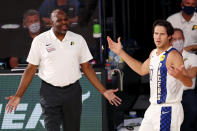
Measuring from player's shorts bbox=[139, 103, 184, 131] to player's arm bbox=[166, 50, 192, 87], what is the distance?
320 mm

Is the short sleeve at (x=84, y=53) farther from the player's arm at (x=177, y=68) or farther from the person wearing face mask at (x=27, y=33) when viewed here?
the person wearing face mask at (x=27, y=33)

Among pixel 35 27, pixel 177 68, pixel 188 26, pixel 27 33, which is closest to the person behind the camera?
pixel 177 68

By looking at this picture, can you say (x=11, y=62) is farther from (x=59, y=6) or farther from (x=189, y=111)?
(x=189, y=111)

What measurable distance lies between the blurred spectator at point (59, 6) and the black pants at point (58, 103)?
226cm

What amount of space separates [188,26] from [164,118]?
10.3 feet

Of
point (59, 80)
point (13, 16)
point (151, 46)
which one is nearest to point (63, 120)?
point (59, 80)

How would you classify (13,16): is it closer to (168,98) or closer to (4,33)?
(4,33)

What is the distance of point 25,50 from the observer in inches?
320

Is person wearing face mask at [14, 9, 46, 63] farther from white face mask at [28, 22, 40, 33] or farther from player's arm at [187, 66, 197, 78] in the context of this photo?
player's arm at [187, 66, 197, 78]

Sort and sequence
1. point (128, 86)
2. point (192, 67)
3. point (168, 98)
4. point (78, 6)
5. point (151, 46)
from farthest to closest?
point (151, 46) → point (128, 86) → point (78, 6) → point (192, 67) → point (168, 98)

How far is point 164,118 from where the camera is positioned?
5477mm

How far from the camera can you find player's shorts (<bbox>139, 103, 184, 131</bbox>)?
5.47m

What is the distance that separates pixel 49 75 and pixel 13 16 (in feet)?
10.3

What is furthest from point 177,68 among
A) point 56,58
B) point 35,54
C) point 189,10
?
point 189,10
